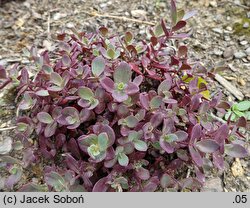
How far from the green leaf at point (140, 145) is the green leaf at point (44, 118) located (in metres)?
0.33

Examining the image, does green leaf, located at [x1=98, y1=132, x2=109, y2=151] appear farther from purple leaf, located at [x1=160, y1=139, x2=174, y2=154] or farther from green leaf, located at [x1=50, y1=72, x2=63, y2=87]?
green leaf, located at [x1=50, y1=72, x2=63, y2=87]

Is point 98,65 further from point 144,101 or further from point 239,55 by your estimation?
point 239,55

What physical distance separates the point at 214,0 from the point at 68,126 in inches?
55.3

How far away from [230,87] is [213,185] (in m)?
0.56

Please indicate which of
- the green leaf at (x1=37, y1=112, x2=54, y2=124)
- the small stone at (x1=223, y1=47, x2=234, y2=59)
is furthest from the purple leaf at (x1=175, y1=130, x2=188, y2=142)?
the small stone at (x1=223, y1=47, x2=234, y2=59)

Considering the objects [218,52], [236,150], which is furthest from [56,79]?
[218,52]

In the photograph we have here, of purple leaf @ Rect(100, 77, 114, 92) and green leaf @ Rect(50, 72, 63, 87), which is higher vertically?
purple leaf @ Rect(100, 77, 114, 92)

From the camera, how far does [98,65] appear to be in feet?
5.20

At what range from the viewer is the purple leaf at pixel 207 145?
1541mm

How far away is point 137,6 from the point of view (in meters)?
2.54

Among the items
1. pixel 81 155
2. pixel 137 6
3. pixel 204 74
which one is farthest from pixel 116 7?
pixel 81 155

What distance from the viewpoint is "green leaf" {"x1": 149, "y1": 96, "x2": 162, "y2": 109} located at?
159cm

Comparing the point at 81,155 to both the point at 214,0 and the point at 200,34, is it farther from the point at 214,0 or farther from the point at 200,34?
the point at 214,0

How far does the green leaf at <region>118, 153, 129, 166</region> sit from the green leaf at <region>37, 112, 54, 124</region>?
301 millimetres
